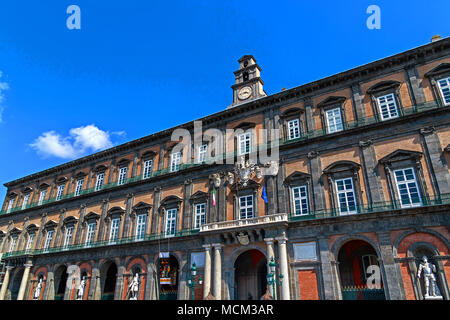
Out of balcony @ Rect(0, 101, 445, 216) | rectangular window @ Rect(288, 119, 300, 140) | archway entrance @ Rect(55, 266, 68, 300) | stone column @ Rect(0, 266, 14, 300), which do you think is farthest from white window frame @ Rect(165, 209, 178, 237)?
stone column @ Rect(0, 266, 14, 300)

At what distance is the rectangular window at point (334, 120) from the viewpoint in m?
23.4

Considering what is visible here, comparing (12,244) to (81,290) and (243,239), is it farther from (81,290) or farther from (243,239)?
(243,239)

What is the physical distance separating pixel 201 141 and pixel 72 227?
55.0 ft

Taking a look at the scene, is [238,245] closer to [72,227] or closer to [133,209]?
[133,209]

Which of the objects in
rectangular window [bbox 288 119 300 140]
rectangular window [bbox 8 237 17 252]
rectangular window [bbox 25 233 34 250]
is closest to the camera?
rectangular window [bbox 288 119 300 140]

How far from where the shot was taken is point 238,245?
898 inches

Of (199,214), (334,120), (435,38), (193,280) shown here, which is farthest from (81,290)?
(435,38)

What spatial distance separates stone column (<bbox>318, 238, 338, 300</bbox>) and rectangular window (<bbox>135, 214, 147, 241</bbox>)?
15463 mm

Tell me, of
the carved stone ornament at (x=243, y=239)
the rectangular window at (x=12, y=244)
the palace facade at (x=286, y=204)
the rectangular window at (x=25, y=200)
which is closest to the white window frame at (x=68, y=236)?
the palace facade at (x=286, y=204)

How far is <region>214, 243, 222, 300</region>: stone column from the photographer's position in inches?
861

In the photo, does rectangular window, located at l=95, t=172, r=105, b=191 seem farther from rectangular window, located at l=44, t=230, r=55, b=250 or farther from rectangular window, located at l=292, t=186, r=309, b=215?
rectangular window, located at l=292, t=186, r=309, b=215
